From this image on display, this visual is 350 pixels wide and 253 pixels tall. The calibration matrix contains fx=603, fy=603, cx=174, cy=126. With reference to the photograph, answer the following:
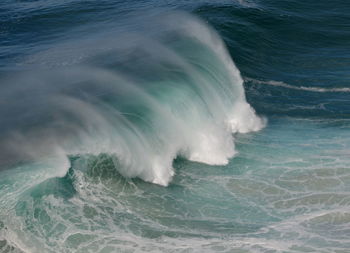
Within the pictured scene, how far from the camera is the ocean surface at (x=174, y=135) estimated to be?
14.0 metres

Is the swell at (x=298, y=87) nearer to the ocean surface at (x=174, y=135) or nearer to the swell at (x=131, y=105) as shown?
the ocean surface at (x=174, y=135)

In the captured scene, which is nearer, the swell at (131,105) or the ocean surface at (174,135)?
the ocean surface at (174,135)

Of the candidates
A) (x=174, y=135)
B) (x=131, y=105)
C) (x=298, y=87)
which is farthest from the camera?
(x=298, y=87)

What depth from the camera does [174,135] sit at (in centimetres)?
1934

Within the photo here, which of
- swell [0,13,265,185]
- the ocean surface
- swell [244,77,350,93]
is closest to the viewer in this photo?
the ocean surface

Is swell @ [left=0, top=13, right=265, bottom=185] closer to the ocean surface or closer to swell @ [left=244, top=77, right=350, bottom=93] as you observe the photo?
the ocean surface

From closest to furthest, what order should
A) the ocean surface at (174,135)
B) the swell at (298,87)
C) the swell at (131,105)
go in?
the ocean surface at (174,135) → the swell at (131,105) → the swell at (298,87)

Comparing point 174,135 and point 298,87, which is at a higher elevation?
point 174,135

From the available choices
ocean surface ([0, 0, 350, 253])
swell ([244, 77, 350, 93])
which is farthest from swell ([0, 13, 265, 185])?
swell ([244, 77, 350, 93])

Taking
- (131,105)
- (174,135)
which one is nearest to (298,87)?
(174,135)

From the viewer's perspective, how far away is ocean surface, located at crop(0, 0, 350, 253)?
1399 cm

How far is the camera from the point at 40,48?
27.9 metres

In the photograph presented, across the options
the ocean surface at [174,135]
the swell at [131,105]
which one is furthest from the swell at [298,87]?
the swell at [131,105]

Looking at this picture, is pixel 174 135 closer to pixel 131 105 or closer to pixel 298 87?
pixel 131 105
